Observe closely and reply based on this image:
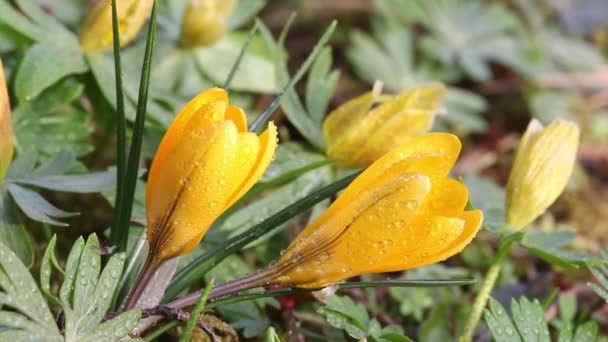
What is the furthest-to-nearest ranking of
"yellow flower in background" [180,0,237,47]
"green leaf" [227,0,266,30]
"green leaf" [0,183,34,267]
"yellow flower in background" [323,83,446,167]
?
"green leaf" [227,0,266,30]
"yellow flower in background" [180,0,237,47]
"yellow flower in background" [323,83,446,167]
"green leaf" [0,183,34,267]

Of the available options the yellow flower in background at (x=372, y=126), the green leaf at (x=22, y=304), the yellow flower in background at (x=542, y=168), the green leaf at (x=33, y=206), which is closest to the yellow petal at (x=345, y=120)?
the yellow flower in background at (x=372, y=126)

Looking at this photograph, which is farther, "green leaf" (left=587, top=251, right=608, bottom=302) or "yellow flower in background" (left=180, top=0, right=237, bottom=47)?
"yellow flower in background" (left=180, top=0, right=237, bottom=47)

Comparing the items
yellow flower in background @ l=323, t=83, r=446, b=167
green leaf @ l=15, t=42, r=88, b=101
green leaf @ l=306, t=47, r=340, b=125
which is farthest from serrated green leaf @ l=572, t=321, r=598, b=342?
green leaf @ l=15, t=42, r=88, b=101

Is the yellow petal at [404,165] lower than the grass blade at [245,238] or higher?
higher

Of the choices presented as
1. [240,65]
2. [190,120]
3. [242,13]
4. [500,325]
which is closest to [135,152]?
[190,120]

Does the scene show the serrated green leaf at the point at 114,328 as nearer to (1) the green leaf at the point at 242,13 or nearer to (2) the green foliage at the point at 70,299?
(2) the green foliage at the point at 70,299

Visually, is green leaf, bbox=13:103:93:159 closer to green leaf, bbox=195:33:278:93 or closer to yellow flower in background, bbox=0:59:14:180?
yellow flower in background, bbox=0:59:14:180

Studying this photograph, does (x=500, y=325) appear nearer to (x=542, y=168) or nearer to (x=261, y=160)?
(x=542, y=168)

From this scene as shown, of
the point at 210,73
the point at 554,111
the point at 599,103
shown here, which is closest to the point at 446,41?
the point at 554,111
